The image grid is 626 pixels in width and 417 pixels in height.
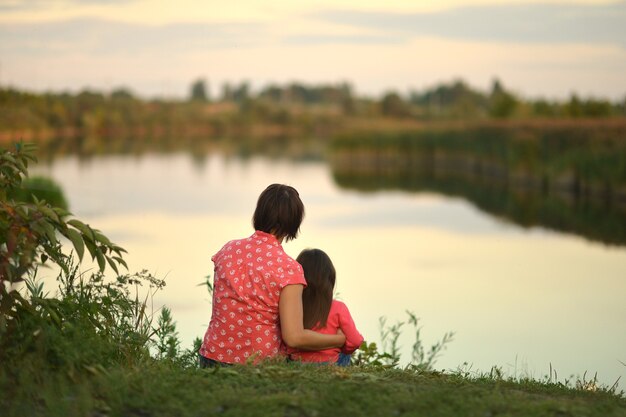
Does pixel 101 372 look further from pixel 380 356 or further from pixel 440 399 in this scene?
pixel 380 356

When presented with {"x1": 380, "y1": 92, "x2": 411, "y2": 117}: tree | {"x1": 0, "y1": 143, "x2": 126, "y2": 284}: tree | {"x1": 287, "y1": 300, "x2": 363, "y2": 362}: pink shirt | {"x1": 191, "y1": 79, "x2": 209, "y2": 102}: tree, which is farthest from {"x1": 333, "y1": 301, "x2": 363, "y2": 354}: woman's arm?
{"x1": 191, "y1": 79, "x2": 209, "y2": 102}: tree

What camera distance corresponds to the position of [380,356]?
6.12 m

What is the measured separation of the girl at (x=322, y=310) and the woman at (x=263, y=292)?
6.7 inches

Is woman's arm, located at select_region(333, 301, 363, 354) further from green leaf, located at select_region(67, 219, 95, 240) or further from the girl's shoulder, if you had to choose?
green leaf, located at select_region(67, 219, 95, 240)

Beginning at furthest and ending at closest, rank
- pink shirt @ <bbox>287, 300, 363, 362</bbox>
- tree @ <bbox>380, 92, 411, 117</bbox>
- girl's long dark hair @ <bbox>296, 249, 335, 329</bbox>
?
1. tree @ <bbox>380, 92, 411, 117</bbox>
2. pink shirt @ <bbox>287, 300, 363, 362</bbox>
3. girl's long dark hair @ <bbox>296, 249, 335, 329</bbox>

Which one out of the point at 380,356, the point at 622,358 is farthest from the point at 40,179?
the point at 380,356

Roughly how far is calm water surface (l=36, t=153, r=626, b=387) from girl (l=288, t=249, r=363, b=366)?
1506 millimetres

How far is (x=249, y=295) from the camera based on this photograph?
15.3 feet

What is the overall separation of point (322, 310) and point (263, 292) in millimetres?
414

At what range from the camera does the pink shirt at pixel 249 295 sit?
182 inches

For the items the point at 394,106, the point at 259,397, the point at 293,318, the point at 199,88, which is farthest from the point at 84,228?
the point at 199,88

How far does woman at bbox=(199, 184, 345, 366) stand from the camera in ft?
15.1

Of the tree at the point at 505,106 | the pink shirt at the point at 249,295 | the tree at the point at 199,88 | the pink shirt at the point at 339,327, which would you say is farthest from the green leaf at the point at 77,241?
the tree at the point at 199,88

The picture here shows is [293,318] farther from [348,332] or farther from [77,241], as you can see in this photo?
[77,241]
